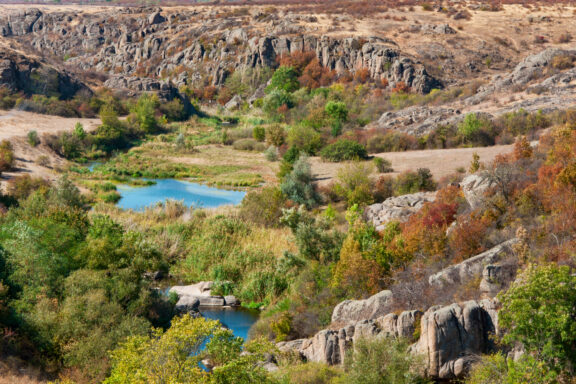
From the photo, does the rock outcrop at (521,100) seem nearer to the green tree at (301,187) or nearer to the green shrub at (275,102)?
the green tree at (301,187)

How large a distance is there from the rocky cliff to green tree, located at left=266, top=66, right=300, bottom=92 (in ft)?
18.2

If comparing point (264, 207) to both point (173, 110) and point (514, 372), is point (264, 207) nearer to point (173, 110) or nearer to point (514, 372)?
point (514, 372)

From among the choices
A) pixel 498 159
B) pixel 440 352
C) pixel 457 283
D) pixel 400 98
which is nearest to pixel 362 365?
pixel 440 352

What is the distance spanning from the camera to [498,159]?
24.9 metres

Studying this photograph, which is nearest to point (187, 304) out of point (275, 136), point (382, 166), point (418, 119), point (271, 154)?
point (382, 166)

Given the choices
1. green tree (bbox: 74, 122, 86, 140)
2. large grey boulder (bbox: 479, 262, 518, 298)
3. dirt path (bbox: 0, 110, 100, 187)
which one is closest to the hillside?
large grey boulder (bbox: 479, 262, 518, 298)

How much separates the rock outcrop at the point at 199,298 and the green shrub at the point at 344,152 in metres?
19.8

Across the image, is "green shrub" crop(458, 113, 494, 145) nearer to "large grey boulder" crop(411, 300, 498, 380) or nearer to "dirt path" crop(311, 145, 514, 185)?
"dirt path" crop(311, 145, 514, 185)

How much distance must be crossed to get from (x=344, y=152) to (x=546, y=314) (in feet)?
100

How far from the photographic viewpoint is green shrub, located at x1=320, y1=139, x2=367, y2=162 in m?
41.0

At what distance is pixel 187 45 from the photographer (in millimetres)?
92938

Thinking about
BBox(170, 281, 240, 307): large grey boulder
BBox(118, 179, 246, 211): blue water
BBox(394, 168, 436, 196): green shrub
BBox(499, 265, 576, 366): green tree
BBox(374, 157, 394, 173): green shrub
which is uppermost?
BBox(499, 265, 576, 366): green tree

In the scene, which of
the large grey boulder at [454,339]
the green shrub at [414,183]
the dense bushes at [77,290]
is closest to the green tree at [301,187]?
the green shrub at [414,183]

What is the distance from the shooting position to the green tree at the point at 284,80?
75244 mm
